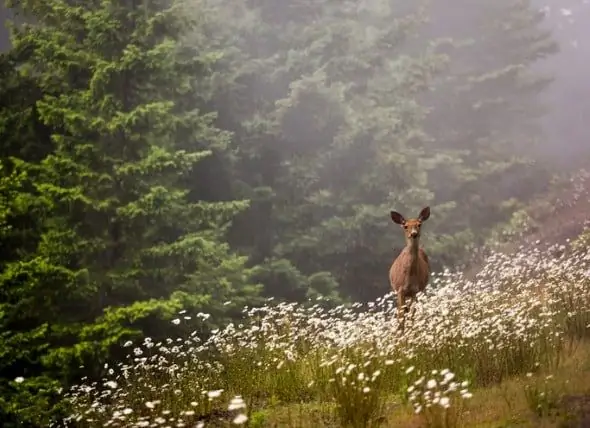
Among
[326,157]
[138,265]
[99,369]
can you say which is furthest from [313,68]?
[99,369]

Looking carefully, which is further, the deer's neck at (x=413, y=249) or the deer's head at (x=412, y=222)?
the deer's neck at (x=413, y=249)

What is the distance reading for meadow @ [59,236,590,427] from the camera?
445 cm

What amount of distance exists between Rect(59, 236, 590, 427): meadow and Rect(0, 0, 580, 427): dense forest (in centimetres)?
149

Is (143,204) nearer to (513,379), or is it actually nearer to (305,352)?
(305,352)

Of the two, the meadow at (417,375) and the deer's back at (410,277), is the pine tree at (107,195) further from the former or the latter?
Answer: the deer's back at (410,277)

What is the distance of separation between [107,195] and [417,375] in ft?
16.6

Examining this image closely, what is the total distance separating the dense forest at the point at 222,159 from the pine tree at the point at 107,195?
0.11 feet

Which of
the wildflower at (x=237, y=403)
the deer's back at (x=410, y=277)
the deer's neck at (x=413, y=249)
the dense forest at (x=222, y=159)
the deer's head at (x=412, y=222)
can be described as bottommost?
the wildflower at (x=237, y=403)

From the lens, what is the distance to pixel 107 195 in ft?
28.0

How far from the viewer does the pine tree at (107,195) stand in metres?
7.66

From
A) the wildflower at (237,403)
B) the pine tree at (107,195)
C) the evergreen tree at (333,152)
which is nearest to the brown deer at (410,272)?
the pine tree at (107,195)

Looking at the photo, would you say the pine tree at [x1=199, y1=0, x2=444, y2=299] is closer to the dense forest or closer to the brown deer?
the dense forest

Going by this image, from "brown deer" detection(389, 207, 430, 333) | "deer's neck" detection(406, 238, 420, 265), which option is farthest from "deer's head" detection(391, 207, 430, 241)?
"deer's neck" detection(406, 238, 420, 265)

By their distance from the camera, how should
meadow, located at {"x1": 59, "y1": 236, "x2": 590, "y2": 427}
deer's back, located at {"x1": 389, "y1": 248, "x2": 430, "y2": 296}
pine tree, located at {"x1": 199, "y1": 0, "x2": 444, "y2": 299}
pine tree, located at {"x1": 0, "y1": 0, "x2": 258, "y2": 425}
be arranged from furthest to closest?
pine tree, located at {"x1": 199, "y1": 0, "x2": 444, "y2": 299}, deer's back, located at {"x1": 389, "y1": 248, "x2": 430, "y2": 296}, pine tree, located at {"x1": 0, "y1": 0, "x2": 258, "y2": 425}, meadow, located at {"x1": 59, "y1": 236, "x2": 590, "y2": 427}
